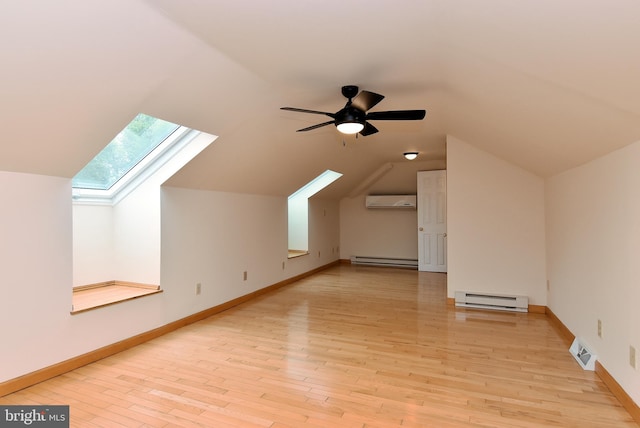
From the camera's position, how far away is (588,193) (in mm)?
2959

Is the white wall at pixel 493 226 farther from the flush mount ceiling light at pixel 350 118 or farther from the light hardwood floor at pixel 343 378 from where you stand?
the flush mount ceiling light at pixel 350 118

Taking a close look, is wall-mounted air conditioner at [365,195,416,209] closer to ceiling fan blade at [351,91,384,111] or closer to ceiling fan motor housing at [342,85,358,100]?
ceiling fan motor housing at [342,85,358,100]

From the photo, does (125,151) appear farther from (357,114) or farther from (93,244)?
(357,114)

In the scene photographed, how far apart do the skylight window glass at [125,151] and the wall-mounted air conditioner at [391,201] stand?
539 centimetres

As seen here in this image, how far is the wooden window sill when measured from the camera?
9.98 feet

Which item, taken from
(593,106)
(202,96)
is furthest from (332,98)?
(593,106)

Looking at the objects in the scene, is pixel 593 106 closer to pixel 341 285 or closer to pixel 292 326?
pixel 292 326

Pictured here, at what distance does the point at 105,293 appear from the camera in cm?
349

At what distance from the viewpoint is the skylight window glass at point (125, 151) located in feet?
10.9

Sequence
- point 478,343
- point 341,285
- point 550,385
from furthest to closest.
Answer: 1. point 341,285
2. point 478,343
3. point 550,385

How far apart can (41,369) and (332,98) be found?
3131mm

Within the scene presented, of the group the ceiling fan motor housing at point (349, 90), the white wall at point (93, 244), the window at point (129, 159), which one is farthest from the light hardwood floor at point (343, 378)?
the ceiling fan motor housing at point (349, 90)

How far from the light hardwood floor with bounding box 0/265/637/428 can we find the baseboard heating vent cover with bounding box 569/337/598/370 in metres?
0.07

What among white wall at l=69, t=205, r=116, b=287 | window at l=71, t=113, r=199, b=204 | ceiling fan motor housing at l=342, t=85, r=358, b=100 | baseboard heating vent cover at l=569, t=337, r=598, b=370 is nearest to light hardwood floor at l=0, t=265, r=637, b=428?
baseboard heating vent cover at l=569, t=337, r=598, b=370
